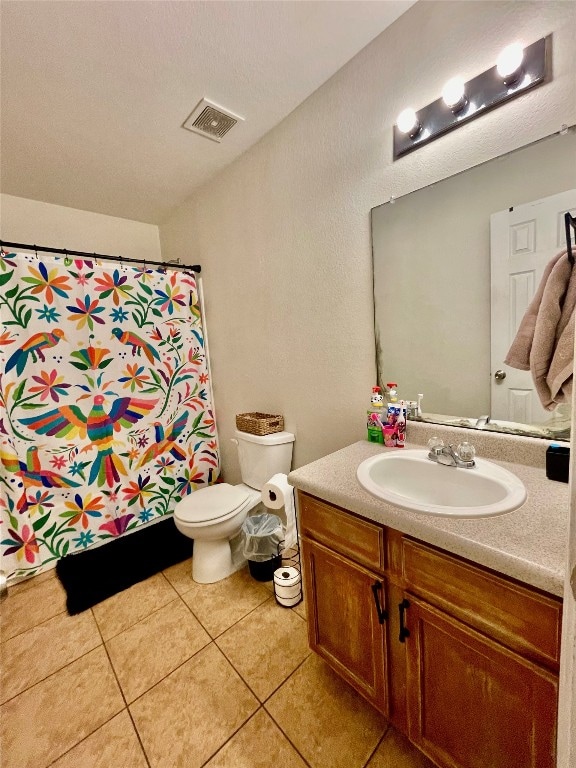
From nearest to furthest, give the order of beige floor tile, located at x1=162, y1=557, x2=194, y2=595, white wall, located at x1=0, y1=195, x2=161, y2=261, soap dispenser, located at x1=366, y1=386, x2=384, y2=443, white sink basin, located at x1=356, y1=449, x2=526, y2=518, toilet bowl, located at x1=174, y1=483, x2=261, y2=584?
white sink basin, located at x1=356, y1=449, x2=526, y2=518, soap dispenser, located at x1=366, y1=386, x2=384, y2=443, toilet bowl, located at x1=174, y1=483, x2=261, y2=584, beige floor tile, located at x1=162, y1=557, x2=194, y2=595, white wall, located at x1=0, y1=195, x2=161, y2=261

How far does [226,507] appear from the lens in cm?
169

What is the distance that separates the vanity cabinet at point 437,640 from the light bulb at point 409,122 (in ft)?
4.50

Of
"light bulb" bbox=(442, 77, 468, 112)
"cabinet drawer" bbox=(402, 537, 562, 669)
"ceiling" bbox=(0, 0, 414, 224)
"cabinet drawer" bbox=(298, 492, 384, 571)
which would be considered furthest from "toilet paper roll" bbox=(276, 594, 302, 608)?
"ceiling" bbox=(0, 0, 414, 224)

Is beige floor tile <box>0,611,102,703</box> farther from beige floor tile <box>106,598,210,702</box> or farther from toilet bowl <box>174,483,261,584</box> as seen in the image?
toilet bowl <box>174,483,261,584</box>

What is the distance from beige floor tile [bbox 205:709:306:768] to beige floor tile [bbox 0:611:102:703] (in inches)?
30.7

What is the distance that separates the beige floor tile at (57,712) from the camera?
1.04 meters

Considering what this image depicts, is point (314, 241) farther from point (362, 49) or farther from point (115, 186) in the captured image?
point (115, 186)

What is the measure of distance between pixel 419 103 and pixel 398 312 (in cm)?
74

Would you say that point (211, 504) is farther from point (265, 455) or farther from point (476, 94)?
point (476, 94)

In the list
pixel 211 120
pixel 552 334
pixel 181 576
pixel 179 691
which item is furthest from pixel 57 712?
pixel 211 120

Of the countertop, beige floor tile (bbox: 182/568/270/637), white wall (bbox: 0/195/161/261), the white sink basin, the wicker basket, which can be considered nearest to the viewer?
the countertop

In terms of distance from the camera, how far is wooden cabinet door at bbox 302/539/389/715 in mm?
931

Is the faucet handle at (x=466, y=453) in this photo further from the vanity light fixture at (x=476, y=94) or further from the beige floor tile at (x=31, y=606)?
the beige floor tile at (x=31, y=606)

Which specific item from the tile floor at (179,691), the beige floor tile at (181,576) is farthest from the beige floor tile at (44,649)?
the beige floor tile at (181,576)
